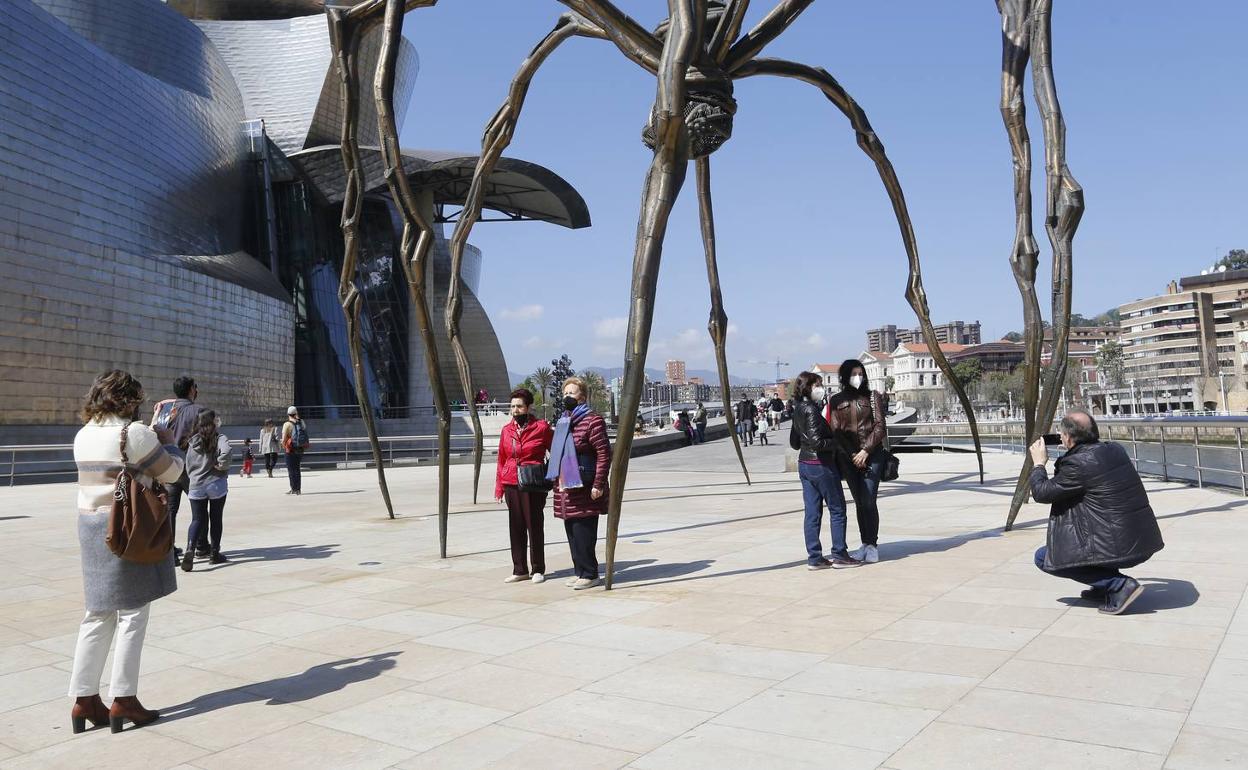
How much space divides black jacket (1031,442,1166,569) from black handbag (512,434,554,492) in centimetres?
338

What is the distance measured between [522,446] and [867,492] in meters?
2.84

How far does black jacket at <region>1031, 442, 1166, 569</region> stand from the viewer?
4.65 meters

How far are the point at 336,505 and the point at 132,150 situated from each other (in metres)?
23.1

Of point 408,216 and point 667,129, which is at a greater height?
point 667,129

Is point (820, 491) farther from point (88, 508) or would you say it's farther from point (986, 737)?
point (88, 508)

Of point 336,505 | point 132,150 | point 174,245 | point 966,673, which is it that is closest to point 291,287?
point 174,245

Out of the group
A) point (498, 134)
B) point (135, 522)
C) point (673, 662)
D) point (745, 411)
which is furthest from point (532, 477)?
point (745, 411)

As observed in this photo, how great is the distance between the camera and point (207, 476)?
7.91 meters

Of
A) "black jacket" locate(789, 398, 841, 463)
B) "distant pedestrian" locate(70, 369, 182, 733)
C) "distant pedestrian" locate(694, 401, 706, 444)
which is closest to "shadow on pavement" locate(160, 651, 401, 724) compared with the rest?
"distant pedestrian" locate(70, 369, 182, 733)

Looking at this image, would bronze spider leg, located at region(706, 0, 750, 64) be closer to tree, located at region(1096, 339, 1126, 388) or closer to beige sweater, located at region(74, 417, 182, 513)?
beige sweater, located at region(74, 417, 182, 513)

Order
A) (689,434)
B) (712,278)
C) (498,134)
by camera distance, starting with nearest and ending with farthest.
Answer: (498,134)
(712,278)
(689,434)

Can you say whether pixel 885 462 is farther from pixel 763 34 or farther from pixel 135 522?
pixel 135 522

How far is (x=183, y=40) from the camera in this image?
3603 cm

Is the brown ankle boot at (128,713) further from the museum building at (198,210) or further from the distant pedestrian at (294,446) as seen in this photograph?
the museum building at (198,210)
